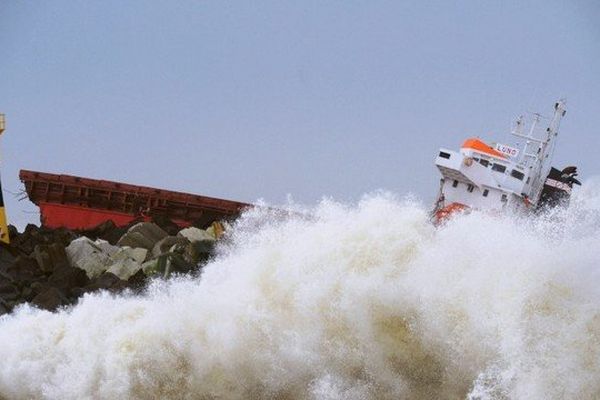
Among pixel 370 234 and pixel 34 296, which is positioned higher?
pixel 370 234

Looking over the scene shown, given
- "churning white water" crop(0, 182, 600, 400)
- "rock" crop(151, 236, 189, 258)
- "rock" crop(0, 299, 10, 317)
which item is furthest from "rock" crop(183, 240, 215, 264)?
"churning white water" crop(0, 182, 600, 400)

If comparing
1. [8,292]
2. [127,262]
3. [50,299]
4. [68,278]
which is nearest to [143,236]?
[127,262]

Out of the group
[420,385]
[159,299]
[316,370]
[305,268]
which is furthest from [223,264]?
[420,385]

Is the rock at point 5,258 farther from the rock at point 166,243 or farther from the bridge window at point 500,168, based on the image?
the bridge window at point 500,168

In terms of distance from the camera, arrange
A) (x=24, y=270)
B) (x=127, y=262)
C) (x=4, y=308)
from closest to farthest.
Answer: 1. (x=4, y=308)
2. (x=127, y=262)
3. (x=24, y=270)

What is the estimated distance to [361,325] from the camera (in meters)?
14.4

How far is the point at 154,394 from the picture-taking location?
51.2 feet

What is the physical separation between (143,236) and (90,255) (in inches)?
99.3

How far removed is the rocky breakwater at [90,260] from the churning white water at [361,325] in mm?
4379

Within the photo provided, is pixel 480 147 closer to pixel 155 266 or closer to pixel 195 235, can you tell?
pixel 195 235

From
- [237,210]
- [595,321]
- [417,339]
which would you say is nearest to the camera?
[595,321]

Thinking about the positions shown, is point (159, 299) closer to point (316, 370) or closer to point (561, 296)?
point (316, 370)

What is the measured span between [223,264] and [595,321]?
22.0ft

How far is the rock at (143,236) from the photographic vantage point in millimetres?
27219
